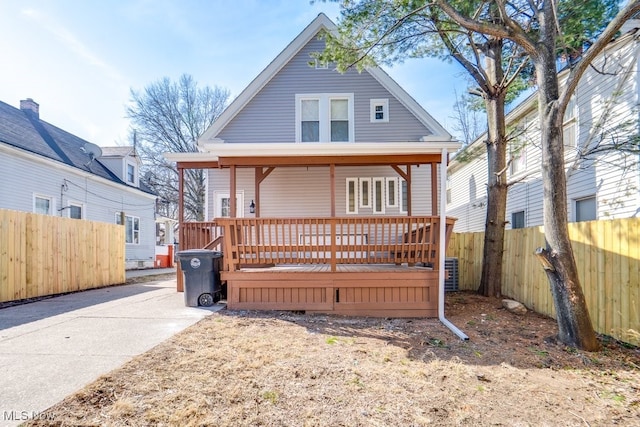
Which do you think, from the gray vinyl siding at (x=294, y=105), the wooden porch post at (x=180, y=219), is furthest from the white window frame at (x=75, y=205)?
the wooden porch post at (x=180, y=219)

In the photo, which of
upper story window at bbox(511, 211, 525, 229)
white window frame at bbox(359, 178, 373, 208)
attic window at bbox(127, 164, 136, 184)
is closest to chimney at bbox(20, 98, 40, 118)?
attic window at bbox(127, 164, 136, 184)

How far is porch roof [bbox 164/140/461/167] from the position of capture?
5441mm

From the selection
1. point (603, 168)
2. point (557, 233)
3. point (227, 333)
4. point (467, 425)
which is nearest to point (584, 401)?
point (467, 425)

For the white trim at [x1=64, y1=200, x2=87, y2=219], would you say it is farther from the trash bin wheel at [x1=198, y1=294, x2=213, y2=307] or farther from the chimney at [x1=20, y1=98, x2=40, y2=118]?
the trash bin wheel at [x1=198, y1=294, x2=213, y2=307]

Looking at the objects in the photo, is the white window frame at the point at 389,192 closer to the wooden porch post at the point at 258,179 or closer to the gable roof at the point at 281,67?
the gable roof at the point at 281,67

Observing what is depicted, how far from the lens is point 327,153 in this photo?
5.58m

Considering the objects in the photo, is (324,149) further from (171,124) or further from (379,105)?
(171,124)

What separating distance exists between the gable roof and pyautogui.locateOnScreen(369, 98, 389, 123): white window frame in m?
0.35

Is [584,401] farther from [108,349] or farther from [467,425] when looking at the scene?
[108,349]

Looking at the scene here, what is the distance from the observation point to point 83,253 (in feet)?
25.4

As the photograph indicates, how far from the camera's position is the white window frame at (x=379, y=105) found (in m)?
8.96

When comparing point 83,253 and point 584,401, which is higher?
point 83,253

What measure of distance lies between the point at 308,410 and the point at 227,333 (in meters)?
2.06

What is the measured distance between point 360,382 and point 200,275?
366cm
